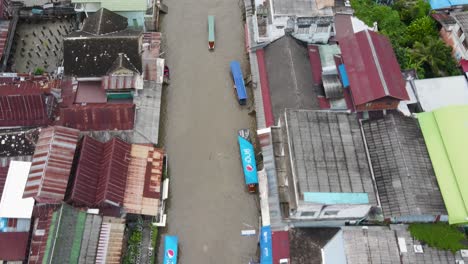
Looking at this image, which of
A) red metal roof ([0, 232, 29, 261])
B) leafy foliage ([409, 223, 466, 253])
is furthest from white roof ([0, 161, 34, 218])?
leafy foliage ([409, 223, 466, 253])

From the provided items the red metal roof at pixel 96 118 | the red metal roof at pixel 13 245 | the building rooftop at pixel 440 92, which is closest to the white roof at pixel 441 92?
the building rooftop at pixel 440 92

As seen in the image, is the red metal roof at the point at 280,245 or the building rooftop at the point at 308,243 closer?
the building rooftop at the point at 308,243

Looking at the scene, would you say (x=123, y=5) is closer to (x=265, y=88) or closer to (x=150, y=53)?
(x=150, y=53)

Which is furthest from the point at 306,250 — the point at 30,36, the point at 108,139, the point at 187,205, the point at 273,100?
the point at 30,36

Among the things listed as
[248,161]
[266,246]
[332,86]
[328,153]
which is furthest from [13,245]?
[332,86]

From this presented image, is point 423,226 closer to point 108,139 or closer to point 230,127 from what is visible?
point 230,127

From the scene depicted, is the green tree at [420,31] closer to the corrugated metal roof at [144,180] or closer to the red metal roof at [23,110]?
the corrugated metal roof at [144,180]
